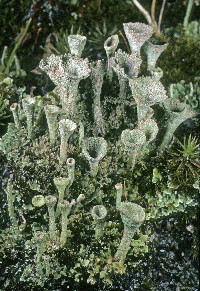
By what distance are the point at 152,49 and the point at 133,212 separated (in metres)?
1.43

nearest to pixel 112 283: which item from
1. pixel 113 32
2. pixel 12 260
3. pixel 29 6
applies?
pixel 12 260

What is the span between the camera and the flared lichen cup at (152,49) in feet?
8.38

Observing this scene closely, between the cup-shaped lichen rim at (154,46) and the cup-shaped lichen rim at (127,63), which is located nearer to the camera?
the cup-shaped lichen rim at (127,63)

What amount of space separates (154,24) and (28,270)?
2691 millimetres

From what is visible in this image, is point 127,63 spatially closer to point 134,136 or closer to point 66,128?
point 134,136

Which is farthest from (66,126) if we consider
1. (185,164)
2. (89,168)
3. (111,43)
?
(185,164)

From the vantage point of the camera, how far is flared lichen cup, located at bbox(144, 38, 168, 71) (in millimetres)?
2555

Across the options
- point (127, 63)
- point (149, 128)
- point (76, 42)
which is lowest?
point (149, 128)

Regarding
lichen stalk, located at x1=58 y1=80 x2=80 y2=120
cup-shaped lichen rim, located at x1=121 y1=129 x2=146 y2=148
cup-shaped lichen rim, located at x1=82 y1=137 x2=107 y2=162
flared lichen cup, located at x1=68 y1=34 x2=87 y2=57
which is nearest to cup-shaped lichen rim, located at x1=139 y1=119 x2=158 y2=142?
cup-shaped lichen rim, located at x1=121 y1=129 x2=146 y2=148

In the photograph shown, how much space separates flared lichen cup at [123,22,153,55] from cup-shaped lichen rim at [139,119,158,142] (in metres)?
0.67

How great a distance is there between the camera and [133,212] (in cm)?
184

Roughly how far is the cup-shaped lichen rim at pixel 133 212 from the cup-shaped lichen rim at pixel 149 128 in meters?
0.61

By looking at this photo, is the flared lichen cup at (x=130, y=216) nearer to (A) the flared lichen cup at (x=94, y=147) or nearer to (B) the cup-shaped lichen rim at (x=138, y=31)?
(A) the flared lichen cup at (x=94, y=147)

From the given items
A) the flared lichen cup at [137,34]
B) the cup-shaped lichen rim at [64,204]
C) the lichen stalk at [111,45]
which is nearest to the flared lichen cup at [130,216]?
the cup-shaped lichen rim at [64,204]
